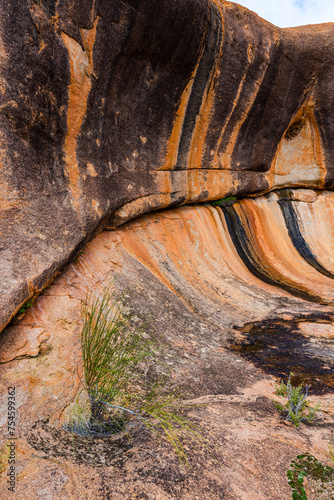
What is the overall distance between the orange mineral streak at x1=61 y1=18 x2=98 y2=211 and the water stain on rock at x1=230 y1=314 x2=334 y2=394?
272cm

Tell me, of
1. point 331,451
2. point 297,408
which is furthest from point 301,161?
point 331,451

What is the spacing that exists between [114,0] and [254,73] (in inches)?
136

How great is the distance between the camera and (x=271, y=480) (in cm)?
158

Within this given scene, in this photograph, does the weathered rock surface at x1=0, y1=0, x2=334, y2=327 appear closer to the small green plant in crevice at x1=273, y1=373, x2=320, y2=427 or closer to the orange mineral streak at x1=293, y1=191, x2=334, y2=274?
the orange mineral streak at x1=293, y1=191, x2=334, y2=274

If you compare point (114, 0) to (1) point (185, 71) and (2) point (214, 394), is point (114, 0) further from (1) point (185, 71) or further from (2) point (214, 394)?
(2) point (214, 394)

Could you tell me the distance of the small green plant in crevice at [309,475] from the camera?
4.95 feet

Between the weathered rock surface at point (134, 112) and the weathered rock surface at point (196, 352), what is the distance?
0.39 metres

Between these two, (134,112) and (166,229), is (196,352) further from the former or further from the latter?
(134,112)

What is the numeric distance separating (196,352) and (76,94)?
323cm

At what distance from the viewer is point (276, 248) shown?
7.60 metres

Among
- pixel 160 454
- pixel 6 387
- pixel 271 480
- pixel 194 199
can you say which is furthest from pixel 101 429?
pixel 194 199

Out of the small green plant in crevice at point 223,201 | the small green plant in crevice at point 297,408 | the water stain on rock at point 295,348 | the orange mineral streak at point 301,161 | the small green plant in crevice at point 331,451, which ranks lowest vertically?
the water stain on rock at point 295,348

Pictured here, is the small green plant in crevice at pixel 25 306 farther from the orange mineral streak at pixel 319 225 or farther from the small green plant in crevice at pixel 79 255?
the orange mineral streak at pixel 319 225

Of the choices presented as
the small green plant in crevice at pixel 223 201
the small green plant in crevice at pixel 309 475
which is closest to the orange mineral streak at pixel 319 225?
the small green plant in crevice at pixel 223 201
